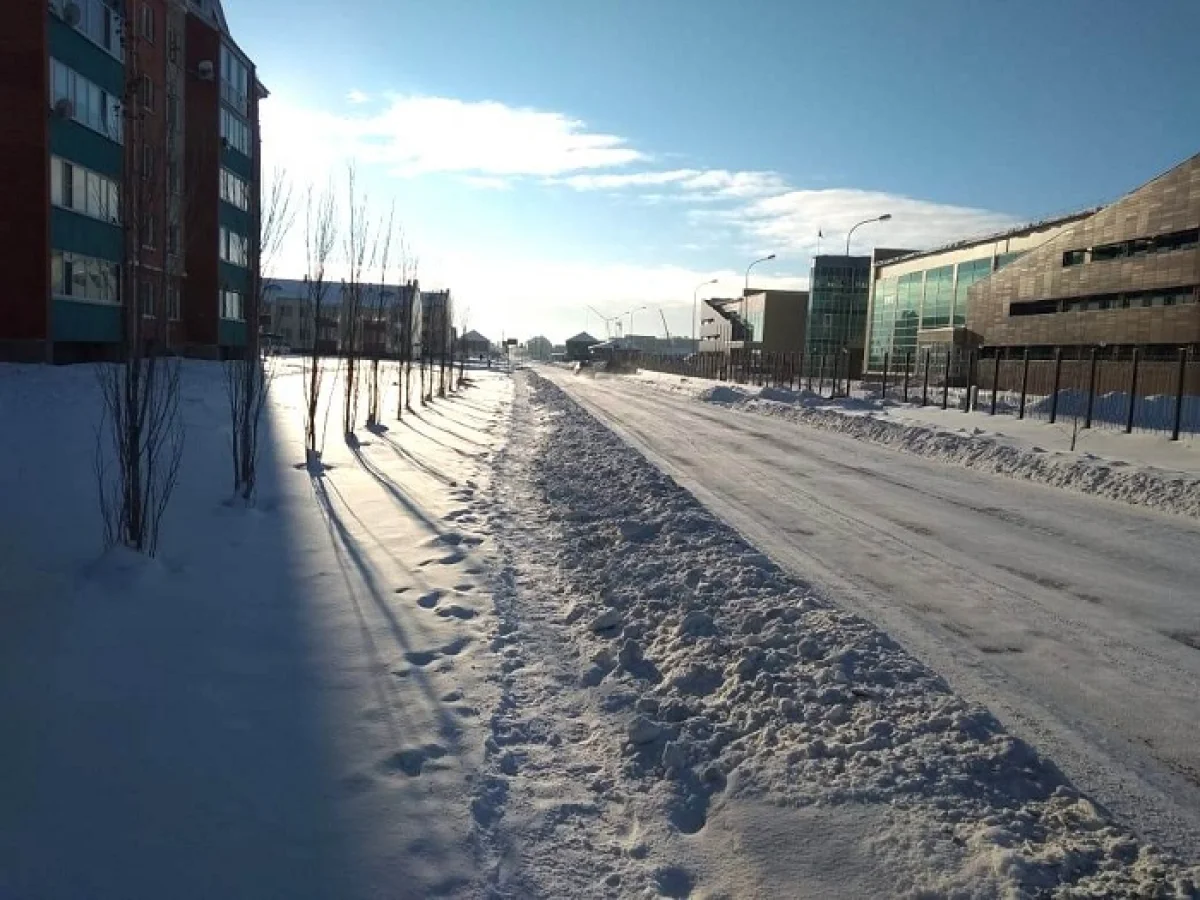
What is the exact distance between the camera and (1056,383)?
1011 inches

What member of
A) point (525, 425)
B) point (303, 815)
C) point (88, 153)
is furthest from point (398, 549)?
point (88, 153)

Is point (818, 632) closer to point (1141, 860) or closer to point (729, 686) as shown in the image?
point (729, 686)

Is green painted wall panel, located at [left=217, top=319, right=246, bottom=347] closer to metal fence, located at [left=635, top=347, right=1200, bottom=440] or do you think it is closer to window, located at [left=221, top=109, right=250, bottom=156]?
window, located at [left=221, top=109, right=250, bottom=156]

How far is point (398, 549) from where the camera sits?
27.3 feet

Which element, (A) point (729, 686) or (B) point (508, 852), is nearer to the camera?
(B) point (508, 852)

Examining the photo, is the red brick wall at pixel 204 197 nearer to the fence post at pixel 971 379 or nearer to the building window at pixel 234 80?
the building window at pixel 234 80

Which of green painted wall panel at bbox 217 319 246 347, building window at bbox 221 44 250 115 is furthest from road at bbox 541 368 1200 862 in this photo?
building window at bbox 221 44 250 115

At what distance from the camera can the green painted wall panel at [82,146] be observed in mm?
26750

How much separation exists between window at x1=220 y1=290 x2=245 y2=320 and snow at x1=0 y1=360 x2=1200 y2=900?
118 feet

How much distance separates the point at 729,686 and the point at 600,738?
87 centimetres

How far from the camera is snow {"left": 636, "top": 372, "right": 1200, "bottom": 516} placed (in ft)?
44.1

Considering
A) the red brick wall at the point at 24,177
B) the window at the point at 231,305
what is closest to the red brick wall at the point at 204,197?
the window at the point at 231,305

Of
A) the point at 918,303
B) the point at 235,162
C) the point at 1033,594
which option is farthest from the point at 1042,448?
the point at 918,303

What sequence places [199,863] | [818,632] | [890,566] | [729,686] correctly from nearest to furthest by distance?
[199,863] < [729,686] < [818,632] < [890,566]
